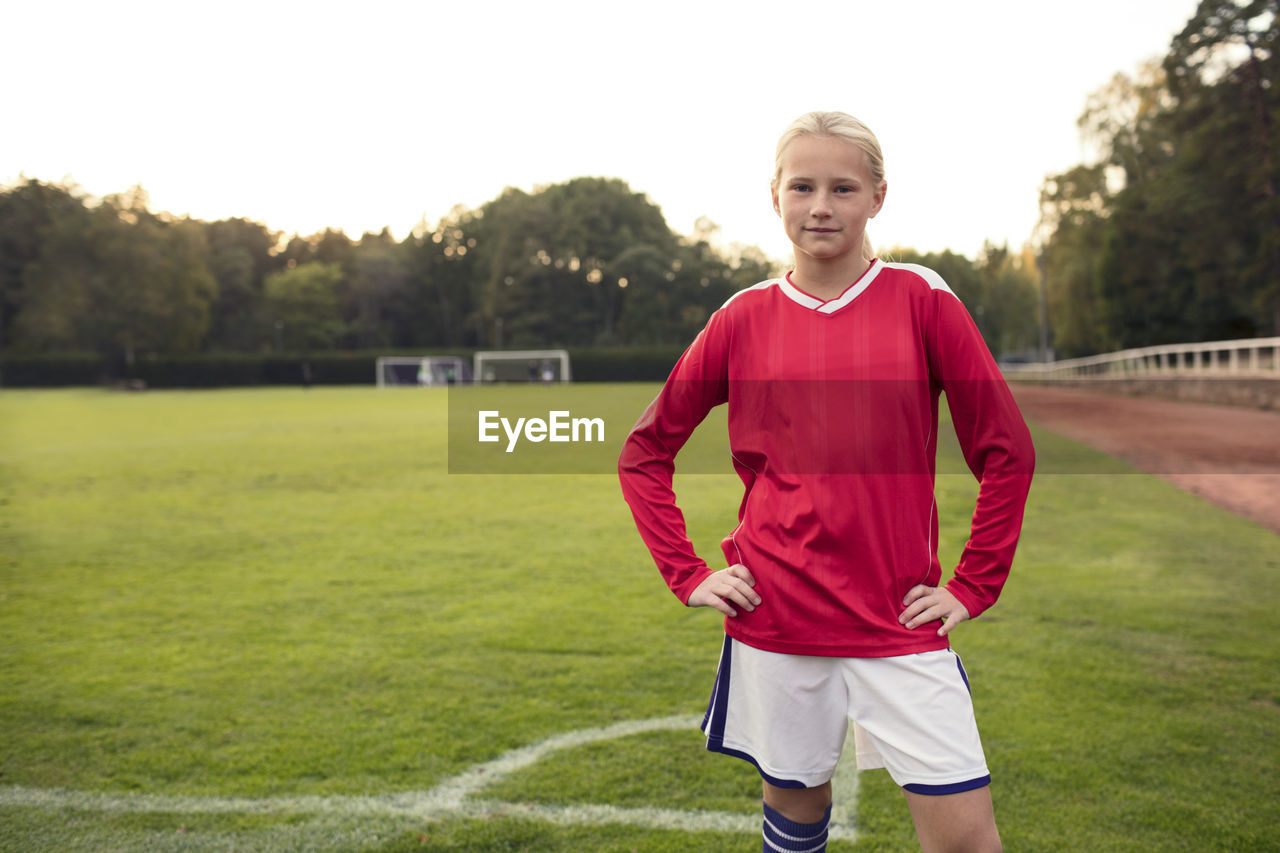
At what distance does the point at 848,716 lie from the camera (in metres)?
1.99

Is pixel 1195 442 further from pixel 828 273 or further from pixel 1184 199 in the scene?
pixel 1184 199

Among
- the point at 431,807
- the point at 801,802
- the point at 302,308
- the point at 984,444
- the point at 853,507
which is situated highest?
the point at 302,308

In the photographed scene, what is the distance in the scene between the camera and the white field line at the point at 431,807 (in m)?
3.18

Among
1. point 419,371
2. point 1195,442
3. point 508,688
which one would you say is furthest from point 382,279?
point 508,688

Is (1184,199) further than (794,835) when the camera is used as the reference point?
Yes

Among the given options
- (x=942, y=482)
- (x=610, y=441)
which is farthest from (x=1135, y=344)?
(x=942, y=482)

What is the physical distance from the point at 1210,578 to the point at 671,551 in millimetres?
5891

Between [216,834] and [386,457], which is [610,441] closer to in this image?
[386,457]

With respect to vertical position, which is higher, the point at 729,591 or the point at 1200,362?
the point at 1200,362

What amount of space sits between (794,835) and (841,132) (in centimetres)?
148

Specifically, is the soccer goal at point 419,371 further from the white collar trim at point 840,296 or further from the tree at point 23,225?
the white collar trim at point 840,296

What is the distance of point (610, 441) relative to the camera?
1878 cm

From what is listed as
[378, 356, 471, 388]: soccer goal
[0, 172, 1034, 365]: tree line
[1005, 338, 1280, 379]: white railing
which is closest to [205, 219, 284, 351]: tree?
[0, 172, 1034, 365]: tree line

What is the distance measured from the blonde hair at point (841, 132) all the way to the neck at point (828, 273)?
0.57 feet
